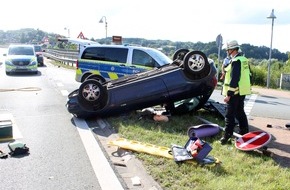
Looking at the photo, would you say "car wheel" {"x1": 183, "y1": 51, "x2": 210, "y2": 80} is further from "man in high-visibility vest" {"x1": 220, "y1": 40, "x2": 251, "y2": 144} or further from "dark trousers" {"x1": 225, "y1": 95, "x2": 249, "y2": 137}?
"dark trousers" {"x1": 225, "y1": 95, "x2": 249, "y2": 137}

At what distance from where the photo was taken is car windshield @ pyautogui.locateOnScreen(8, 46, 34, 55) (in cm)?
2345

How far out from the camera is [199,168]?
15.9 ft

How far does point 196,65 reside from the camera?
811 centimetres

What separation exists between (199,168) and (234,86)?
1962 mm

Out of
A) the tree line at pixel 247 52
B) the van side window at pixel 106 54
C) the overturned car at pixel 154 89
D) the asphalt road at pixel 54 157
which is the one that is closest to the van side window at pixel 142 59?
the van side window at pixel 106 54

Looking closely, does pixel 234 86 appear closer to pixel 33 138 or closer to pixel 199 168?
pixel 199 168

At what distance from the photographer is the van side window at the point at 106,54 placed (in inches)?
500

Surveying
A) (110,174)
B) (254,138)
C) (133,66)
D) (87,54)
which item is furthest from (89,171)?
(87,54)

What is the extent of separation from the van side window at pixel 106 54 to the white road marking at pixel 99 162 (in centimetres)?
548

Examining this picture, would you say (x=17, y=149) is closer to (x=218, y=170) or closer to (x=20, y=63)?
(x=218, y=170)

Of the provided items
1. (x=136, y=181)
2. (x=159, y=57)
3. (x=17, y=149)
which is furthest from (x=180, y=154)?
(x=159, y=57)

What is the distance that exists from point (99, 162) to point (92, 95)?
3.07m

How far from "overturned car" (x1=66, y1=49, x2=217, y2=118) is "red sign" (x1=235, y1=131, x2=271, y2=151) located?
7.44 ft

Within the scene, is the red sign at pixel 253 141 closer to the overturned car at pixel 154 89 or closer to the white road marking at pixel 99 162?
the white road marking at pixel 99 162
